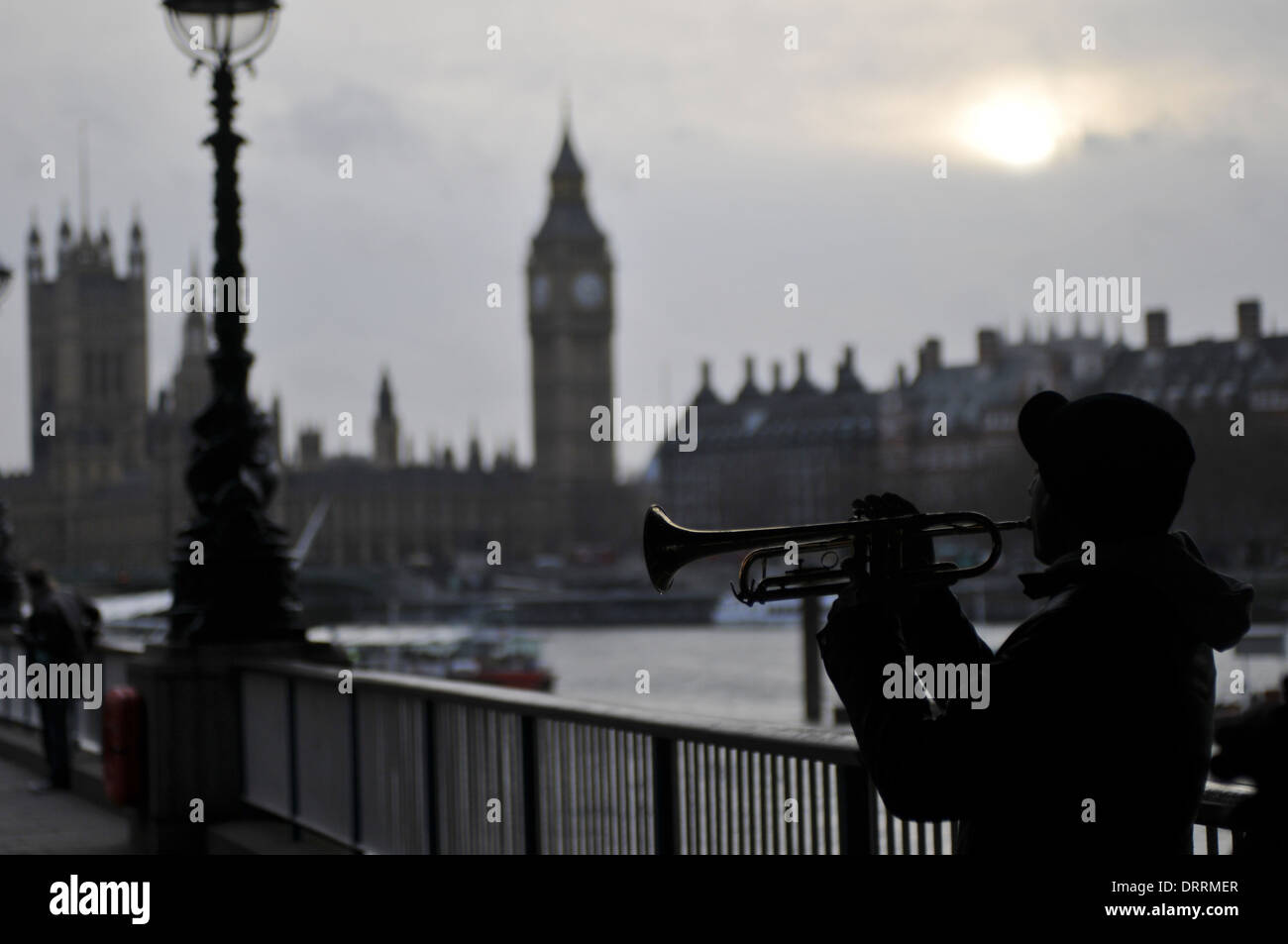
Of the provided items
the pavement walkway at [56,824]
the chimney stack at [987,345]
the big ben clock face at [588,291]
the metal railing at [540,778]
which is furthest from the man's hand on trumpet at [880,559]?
the big ben clock face at [588,291]

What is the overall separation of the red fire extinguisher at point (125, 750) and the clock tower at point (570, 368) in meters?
78.5

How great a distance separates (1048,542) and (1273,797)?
1.52 feet

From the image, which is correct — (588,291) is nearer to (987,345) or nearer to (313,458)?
(313,458)

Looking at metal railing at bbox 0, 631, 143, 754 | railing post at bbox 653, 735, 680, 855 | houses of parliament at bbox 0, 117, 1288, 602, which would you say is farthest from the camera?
houses of parliament at bbox 0, 117, 1288, 602

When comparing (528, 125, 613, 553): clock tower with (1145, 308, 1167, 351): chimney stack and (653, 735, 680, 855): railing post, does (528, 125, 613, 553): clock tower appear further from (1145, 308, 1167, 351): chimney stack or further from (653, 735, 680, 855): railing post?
(653, 735, 680, 855): railing post

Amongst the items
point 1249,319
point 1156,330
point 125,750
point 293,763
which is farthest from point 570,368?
point 293,763

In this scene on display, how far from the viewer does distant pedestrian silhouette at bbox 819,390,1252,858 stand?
1326 millimetres

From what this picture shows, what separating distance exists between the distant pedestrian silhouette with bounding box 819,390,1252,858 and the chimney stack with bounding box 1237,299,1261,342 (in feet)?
196

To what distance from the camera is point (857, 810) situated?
96.7 inches

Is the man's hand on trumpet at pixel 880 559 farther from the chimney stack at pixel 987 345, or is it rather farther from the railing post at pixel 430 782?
the chimney stack at pixel 987 345

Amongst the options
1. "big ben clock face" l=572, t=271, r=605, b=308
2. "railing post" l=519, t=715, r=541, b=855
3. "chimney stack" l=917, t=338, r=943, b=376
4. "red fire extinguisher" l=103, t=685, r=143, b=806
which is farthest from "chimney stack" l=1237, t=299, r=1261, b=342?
"railing post" l=519, t=715, r=541, b=855
